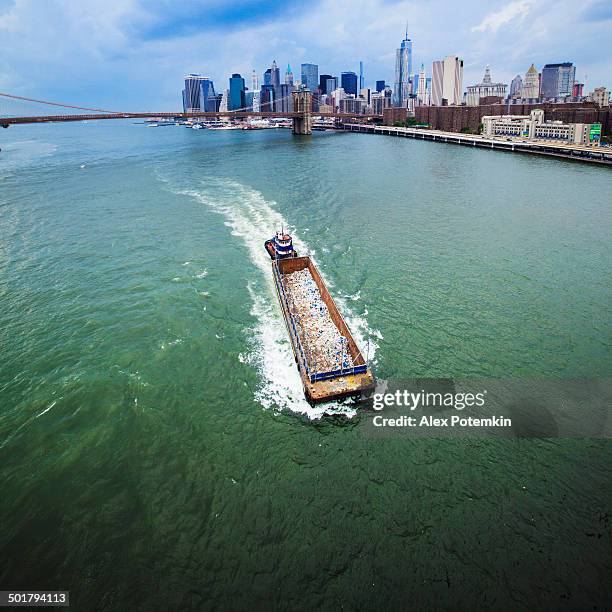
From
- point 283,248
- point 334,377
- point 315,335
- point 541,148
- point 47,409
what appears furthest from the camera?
point 541,148

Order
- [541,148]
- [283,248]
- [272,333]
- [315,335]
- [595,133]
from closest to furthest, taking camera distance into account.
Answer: [315,335]
[272,333]
[283,248]
[541,148]
[595,133]

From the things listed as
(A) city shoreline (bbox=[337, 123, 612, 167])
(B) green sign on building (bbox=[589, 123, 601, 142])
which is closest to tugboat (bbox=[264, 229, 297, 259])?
(A) city shoreline (bbox=[337, 123, 612, 167])

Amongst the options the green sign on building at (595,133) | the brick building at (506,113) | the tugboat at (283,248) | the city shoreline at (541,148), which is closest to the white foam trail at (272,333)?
the tugboat at (283,248)

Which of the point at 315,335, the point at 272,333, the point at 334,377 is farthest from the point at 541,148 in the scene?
the point at 334,377

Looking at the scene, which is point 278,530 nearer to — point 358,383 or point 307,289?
point 358,383

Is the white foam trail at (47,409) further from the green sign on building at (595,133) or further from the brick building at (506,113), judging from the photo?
the brick building at (506,113)

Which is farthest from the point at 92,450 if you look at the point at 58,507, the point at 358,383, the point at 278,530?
the point at 358,383

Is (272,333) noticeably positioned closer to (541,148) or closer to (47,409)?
(47,409)
